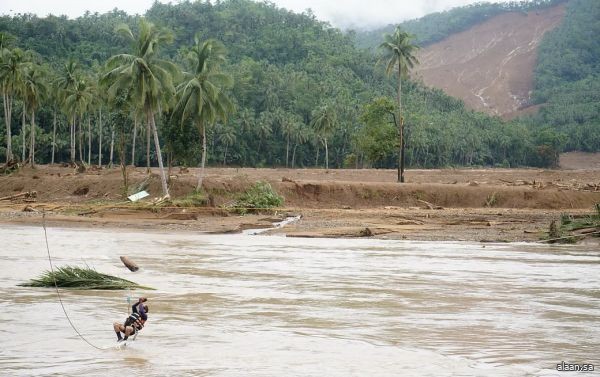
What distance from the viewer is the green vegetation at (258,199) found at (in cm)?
4678

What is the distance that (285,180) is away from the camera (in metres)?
53.6

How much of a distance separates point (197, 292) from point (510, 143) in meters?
136

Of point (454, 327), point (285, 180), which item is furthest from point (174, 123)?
point (454, 327)

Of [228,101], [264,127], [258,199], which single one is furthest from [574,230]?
[264,127]

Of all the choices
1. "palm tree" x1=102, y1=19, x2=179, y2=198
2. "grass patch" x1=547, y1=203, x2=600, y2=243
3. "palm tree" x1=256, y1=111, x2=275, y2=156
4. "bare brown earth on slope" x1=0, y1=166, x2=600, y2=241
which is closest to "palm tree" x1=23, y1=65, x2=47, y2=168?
"bare brown earth on slope" x1=0, y1=166, x2=600, y2=241

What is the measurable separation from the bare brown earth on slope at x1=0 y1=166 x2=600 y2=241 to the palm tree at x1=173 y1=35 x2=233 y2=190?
3.96 meters

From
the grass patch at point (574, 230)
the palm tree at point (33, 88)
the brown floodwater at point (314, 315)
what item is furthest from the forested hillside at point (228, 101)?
the brown floodwater at point (314, 315)

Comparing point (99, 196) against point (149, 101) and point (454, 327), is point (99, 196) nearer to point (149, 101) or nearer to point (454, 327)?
point (149, 101)

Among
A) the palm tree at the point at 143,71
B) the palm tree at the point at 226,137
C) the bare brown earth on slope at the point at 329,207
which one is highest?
the palm tree at the point at 143,71

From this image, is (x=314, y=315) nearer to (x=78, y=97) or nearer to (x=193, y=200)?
(x=193, y=200)

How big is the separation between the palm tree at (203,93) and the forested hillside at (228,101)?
0.28 feet

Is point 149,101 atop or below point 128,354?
atop

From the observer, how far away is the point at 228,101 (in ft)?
165

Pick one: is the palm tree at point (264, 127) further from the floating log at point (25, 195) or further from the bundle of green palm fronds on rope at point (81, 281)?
the bundle of green palm fronds on rope at point (81, 281)
